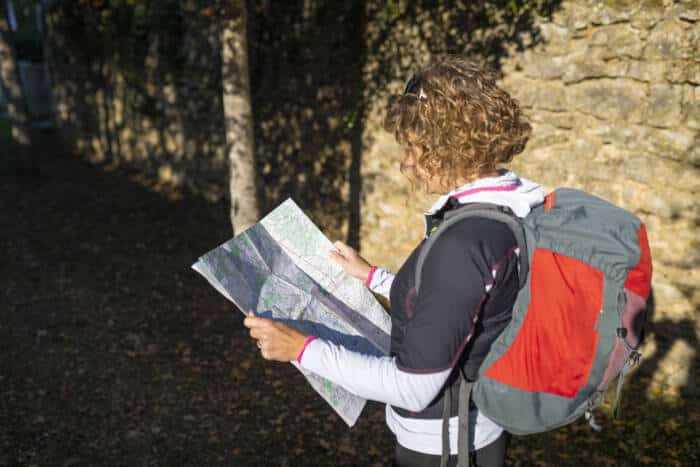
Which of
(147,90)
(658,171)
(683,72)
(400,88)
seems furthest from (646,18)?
(147,90)

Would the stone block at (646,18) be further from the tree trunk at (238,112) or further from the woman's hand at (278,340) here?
the woman's hand at (278,340)

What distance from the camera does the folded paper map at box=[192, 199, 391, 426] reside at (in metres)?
1.77

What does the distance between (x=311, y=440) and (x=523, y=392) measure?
2865mm

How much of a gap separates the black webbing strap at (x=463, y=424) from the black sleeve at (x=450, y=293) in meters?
0.26

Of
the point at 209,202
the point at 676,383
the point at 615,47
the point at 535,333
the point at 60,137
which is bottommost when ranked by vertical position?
the point at 60,137

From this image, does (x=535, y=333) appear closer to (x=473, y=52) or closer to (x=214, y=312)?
(x=473, y=52)

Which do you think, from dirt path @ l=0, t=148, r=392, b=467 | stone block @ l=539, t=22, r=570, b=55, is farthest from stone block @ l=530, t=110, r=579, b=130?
dirt path @ l=0, t=148, r=392, b=467

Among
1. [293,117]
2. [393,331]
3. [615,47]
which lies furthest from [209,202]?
[393,331]

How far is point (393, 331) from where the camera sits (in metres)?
1.65

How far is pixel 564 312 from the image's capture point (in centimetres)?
143

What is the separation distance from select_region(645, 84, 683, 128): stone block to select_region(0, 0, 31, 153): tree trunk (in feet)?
36.7

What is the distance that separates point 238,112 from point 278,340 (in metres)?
3.50

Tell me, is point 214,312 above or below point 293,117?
below

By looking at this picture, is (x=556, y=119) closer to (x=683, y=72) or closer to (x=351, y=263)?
(x=683, y=72)
